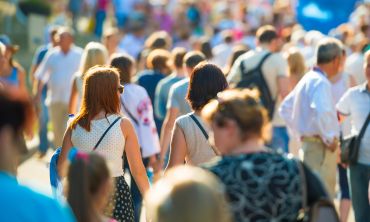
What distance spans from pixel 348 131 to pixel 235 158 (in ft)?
22.2

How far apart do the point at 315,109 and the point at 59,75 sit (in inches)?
233

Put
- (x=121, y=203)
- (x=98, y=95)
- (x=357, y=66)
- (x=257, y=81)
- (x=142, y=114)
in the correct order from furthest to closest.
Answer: (x=357, y=66)
(x=257, y=81)
(x=142, y=114)
(x=121, y=203)
(x=98, y=95)

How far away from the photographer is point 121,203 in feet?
25.4

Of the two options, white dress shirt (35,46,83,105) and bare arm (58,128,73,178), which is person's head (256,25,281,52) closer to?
white dress shirt (35,46,83,105)

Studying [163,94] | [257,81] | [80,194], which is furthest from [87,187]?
[257,81]

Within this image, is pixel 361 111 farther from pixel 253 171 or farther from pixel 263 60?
pixel 253 171

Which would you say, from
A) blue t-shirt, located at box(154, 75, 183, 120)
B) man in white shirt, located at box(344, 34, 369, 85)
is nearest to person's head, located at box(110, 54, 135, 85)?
blue t-shirt, located at box(154, 75, 183, 120)

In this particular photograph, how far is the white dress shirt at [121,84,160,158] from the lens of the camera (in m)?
10.8

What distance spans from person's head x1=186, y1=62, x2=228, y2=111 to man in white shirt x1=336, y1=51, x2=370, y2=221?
1.96 metres

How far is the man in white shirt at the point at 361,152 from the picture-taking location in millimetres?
9383

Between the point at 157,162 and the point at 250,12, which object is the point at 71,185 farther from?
the point at 250,12

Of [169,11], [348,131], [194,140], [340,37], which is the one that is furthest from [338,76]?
[169,11]

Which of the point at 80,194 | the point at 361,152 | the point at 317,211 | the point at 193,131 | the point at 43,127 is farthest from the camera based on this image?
the point at 43,127

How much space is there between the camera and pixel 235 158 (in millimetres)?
5316
